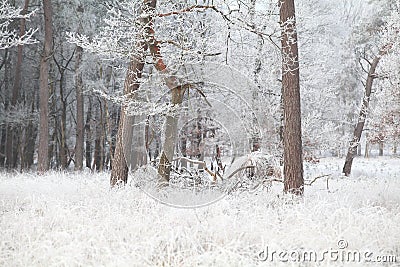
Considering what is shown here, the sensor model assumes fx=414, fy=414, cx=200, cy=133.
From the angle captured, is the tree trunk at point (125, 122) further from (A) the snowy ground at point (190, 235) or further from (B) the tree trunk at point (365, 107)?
(B) the tree trunk at point (365, 107)

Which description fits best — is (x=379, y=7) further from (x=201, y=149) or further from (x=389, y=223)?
(x=389, y=223)

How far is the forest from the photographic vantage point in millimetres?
3551

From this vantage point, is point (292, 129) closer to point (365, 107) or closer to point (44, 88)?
point (365, 107)

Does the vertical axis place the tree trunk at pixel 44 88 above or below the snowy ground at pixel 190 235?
above

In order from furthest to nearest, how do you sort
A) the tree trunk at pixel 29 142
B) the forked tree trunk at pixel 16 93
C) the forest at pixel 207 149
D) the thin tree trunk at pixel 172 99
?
the tree trunk at pixel 29 142, the forked tree trunk at pixel 16 93, the thin tree trunk at pixel 172 99, the forest at pixel 207 149

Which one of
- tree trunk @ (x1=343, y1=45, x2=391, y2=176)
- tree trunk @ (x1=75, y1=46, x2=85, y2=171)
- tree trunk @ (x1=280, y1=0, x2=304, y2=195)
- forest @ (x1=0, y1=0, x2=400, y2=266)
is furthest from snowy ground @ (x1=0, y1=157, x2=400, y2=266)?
tree trunk @ (x1=75, y1=46, x2=85, y2=171)

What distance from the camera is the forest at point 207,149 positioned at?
3551 millimetres

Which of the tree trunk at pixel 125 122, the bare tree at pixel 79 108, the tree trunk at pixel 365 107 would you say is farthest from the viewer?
the bare tree at pixel 79 108

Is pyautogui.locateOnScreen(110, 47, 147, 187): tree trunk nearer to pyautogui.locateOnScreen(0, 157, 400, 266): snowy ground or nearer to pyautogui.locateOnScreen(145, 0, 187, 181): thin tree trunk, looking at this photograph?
pyautogui.locateOnScreen(145, 0, 187, 181): thin tree trunk

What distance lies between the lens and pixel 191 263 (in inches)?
123

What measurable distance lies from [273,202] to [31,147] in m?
14.9

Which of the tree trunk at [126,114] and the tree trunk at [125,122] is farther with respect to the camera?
the tree trunk at [125,122]

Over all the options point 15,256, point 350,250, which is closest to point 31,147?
point 15,256

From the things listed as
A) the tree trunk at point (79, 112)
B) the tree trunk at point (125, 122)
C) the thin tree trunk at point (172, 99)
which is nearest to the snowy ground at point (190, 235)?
the thin tree trunk at point (172, 99)
